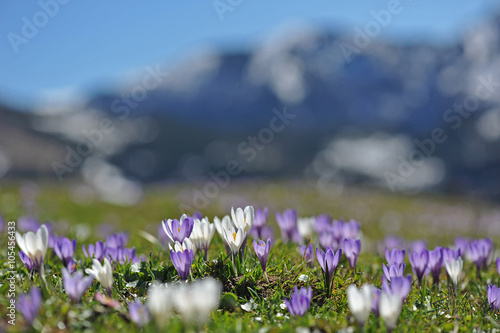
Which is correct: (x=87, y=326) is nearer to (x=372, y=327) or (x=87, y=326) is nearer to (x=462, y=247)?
(x=372, y=327)

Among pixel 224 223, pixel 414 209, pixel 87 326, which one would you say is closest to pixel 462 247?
pixel 224 223

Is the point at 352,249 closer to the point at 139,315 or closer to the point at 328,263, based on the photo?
the point at 328,263

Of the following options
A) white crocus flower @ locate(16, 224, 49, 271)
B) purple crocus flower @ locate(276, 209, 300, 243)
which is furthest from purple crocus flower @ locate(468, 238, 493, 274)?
white crocus flower @ locate(16, 224, 49, 271)

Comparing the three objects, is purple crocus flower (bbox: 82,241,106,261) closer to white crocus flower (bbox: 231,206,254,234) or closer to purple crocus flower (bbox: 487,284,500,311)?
white crocus flower (bbox: 231,206,254,234)

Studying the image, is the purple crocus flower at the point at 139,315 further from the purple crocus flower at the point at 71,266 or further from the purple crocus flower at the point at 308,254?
the purple crocus flower at the point at 308,254

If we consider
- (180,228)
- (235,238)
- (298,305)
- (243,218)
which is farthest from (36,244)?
(298,305)
